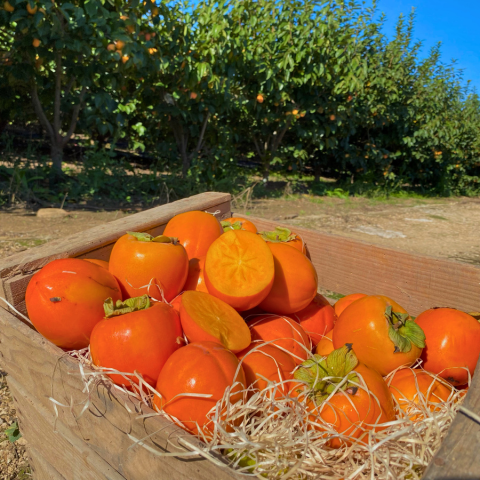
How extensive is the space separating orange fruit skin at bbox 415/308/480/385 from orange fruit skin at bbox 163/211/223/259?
2.52 ft

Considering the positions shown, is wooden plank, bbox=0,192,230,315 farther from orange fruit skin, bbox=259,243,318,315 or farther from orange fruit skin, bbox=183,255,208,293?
orange fruit skin, bbox=259,243,318,315

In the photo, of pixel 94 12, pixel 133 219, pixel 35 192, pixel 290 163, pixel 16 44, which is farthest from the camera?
pixel 290 163

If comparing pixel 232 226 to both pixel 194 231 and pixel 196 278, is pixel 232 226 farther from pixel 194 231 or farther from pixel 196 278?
pixel 196 278

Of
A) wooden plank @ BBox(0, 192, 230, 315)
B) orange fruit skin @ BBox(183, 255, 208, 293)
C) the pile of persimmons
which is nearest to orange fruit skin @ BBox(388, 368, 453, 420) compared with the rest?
the pile of persimmons

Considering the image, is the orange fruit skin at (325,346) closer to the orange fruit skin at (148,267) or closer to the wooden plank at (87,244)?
the orange fruit skin at (148,267)

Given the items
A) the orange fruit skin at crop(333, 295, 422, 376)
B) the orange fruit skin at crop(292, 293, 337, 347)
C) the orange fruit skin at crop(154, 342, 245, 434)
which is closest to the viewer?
the orange fruit skin at crop(154, 342, 245, 434)

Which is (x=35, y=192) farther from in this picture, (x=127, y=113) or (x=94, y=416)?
(x=94, y=416)

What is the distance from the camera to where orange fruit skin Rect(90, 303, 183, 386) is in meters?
1.01

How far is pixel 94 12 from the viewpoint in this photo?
4.39m

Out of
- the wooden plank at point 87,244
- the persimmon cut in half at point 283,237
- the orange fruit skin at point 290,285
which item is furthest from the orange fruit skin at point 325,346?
the wooden plank at point 87,244

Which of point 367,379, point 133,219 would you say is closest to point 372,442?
point 367,379

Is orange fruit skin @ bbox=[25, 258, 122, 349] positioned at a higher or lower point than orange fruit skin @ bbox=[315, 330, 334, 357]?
higher

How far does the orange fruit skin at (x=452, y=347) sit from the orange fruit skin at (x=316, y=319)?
0.32 m

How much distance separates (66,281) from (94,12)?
4146 mm
